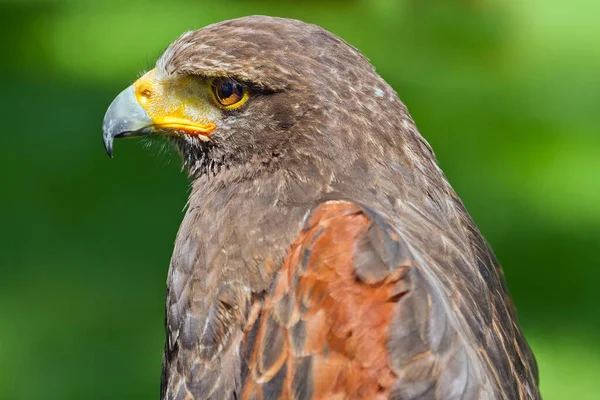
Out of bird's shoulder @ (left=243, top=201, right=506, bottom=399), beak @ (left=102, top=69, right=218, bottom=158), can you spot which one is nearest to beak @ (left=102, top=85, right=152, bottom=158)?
beak @ (left=102, top=69, right=218, bottom=158)

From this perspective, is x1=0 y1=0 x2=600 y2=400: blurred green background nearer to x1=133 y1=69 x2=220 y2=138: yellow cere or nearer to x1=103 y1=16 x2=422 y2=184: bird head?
x1=133 y1=69 x2=220 y2=138: yellow cere

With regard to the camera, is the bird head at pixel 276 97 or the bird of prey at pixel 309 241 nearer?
the bird of prey at pixel 309 241

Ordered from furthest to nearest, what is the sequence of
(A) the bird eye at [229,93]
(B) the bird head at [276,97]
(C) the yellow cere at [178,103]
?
(C) the yellow cere at [178,103]
(A) the bird eye at [229,93]
(B) the bird head at [276,97]

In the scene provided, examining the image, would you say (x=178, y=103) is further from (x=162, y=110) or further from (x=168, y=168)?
(x=168, y=168)

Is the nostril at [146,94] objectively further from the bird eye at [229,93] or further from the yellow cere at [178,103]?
the bird eye at [229,93]

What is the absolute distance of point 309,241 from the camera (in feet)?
10.9

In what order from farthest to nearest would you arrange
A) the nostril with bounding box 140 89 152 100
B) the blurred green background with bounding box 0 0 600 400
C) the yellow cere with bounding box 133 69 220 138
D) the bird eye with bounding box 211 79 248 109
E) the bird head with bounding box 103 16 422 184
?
1. the blurred green background with bounding box 0 0 600 400
2. the nostril with bounding box 140 89 152 100
3. the yellow cere with bounding box 133 69 220 138
4. the bird eye with bounding box 211 79 248 109
5. the bird head with bounding box 103 16 422 184

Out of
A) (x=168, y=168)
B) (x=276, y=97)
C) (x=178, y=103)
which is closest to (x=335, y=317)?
(x=276, y=97)

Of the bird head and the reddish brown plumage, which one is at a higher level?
the bird head

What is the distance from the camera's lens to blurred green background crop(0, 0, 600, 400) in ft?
22.5

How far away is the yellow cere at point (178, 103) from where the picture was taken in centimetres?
385

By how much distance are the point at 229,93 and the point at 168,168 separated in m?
4.96

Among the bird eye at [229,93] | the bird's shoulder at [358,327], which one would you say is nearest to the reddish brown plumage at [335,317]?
the bird's shoulder at [358,327]

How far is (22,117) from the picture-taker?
944cm
